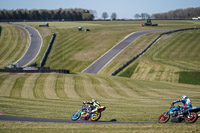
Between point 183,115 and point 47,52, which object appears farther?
A: point 47,52

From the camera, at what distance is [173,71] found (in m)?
61.2

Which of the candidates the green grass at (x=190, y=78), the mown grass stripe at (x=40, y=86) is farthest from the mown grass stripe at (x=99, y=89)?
the green grass at (x=190, y=78)

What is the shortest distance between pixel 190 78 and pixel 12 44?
70971 millimetres

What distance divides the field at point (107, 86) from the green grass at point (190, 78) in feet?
4.16

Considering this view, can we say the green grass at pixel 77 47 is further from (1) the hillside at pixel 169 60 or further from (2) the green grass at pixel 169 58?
(1) the hillside at pixel 169 60

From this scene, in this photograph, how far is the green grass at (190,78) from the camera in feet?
179

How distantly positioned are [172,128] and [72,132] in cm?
644

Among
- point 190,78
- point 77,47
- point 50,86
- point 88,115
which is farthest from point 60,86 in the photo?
point 77,47

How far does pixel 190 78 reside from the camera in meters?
56.0

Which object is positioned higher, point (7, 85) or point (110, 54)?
point (7, 85)

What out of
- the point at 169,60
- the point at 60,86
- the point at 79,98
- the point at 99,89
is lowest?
the point at 169,60

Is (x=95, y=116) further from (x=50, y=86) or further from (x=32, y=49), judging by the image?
(x=32, y=49)

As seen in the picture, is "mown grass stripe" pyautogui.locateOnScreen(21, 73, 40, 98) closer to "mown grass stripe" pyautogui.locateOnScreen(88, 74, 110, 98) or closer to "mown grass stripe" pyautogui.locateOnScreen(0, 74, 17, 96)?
"mown grass stripe" pyautogui.locateOnScreen(0, 74, 17, 96)

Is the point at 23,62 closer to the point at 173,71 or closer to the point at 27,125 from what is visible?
the point at 173,71
